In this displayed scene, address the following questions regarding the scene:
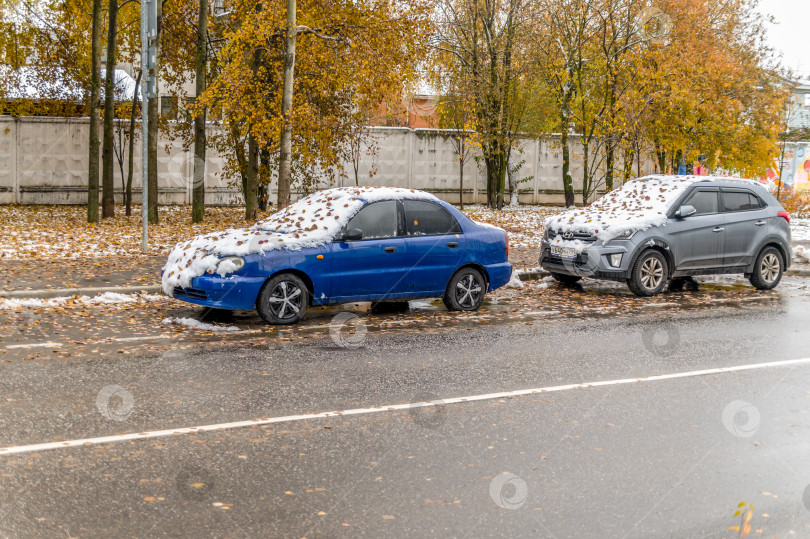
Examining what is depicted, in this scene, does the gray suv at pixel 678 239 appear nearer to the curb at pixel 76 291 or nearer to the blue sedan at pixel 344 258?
the blue sedan at pixel 344 258

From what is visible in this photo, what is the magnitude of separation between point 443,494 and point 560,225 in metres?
9.66

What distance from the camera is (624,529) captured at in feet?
15.2

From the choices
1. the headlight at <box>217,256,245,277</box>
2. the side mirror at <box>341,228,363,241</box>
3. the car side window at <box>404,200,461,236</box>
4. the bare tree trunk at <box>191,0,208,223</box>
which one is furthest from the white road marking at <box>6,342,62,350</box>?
the bare tree trunk at <box>191,0,208,223</box>

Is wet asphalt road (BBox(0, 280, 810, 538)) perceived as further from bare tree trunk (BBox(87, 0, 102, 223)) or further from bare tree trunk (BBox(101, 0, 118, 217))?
bare tree trunk (BBox(101, 0, 118, 217))

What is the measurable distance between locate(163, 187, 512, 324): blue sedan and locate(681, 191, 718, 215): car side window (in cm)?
392

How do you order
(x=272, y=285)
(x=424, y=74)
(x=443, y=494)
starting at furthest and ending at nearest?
(x=424, y=74) → (x=272, y=285) → (x=443, y=494)

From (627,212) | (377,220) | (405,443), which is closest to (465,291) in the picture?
(377,220)

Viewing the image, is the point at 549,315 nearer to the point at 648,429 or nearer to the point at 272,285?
the point at 272,285

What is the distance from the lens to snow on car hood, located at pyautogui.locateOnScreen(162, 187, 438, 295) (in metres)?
10.3

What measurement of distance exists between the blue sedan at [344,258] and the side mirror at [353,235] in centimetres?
1

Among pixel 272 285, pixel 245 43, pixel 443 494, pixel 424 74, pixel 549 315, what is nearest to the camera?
pixel 443 494

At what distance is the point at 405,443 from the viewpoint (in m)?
5.99

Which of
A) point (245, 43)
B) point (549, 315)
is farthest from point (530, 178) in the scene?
point (549, 315)

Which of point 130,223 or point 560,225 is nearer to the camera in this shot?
point 560,225
